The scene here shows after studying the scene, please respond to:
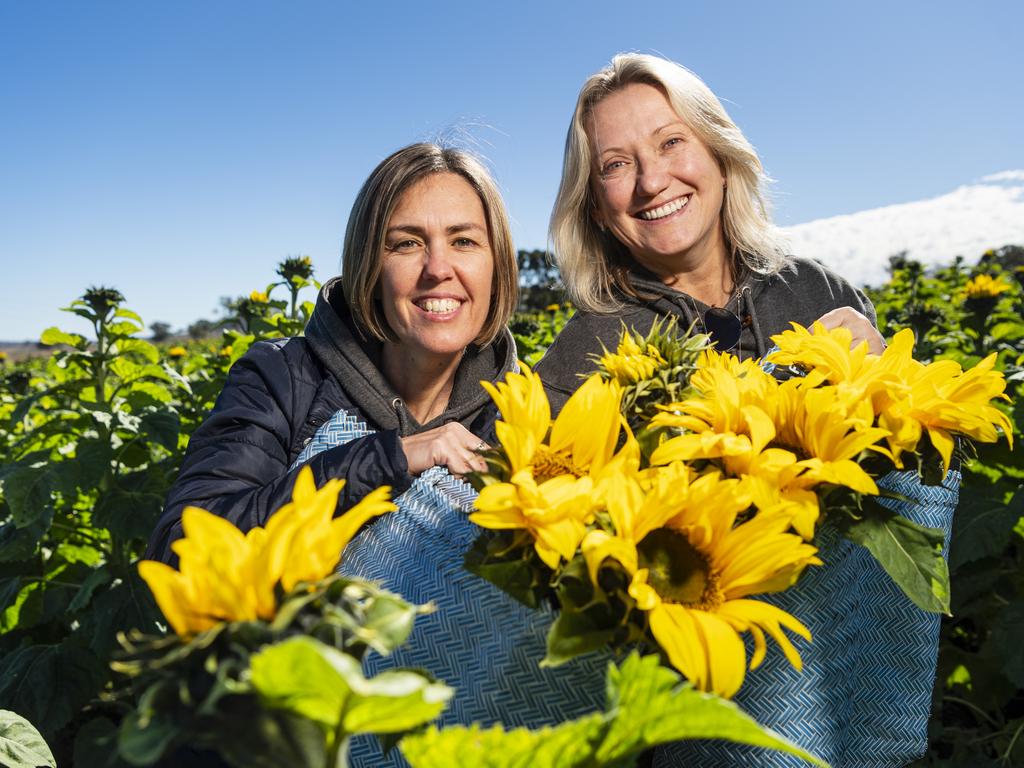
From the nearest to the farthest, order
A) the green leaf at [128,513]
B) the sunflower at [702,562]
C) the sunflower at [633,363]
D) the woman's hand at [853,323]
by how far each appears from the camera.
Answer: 1. the sunflower at [702,562]
2. the sunflower at [633,363]
3. the woman's hand at [853,323]
4. the green leaf at [128,513]

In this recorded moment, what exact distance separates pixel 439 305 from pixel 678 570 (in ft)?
4.46

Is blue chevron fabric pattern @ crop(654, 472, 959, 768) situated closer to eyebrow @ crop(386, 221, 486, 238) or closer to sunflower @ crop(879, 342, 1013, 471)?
sunflower @ crop(879, 342, 1013, 471)

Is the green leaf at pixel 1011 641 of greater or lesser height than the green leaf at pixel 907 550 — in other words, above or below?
below

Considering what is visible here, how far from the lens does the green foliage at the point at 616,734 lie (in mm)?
412

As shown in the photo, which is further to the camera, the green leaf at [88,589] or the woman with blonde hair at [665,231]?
the green leaf at [88,589]

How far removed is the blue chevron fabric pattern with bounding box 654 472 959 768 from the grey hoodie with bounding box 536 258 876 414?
118 cm

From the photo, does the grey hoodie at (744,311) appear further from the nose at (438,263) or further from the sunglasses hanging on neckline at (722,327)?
the nose at (438,263)

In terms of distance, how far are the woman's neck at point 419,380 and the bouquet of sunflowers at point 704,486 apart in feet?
4.15

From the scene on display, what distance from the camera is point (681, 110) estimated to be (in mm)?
2293

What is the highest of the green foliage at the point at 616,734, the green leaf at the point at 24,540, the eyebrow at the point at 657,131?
the eyebrow at the point at 657,131

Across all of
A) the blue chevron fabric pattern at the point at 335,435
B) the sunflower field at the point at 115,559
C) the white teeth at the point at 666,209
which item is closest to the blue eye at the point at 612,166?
the white teeth at the point at 666,209

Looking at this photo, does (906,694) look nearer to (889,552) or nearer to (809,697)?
(809,697)

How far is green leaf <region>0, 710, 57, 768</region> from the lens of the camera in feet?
3.73

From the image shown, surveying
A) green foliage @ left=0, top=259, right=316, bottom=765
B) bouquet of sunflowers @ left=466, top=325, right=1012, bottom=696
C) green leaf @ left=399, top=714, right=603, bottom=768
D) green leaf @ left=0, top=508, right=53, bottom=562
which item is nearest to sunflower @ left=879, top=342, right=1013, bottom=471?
bouquet of sunflowers @ left=466, top=325, right=1012, bottom=696
